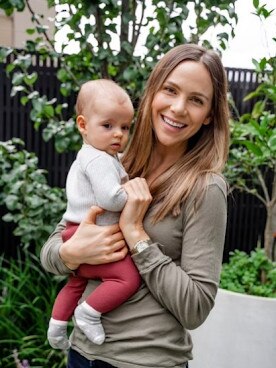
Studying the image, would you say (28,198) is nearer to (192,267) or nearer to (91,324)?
(91,324)

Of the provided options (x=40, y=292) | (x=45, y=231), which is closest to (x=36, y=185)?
(x=45, y=231)

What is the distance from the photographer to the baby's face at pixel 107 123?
139 cm

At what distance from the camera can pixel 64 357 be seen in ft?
10.1

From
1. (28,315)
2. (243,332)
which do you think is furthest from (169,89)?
(28,315)

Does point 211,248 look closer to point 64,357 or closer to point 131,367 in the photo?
point 131,367

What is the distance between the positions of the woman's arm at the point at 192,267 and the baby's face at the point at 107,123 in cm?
31

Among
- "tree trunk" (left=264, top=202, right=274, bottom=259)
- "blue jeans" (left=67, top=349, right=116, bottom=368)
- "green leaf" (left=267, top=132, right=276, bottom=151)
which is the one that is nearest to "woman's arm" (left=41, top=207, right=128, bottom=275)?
"blue jeans" (left=67, top=349, right=116, bottom=368)

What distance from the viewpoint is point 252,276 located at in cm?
272

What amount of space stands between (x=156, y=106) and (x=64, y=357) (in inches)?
85.8

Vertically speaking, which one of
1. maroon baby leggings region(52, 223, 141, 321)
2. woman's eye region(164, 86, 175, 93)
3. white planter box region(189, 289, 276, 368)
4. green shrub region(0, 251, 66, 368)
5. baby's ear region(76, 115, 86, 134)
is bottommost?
green shrub region(0, 251, 66, 368)

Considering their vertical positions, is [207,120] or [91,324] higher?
[207,120]

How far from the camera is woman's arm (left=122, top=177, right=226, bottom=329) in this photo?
1218 millimetres

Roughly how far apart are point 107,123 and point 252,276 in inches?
65.2

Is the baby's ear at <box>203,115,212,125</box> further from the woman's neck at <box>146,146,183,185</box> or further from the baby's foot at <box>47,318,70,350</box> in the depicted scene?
the baby's foot at <box>47,318,70,350</box>
